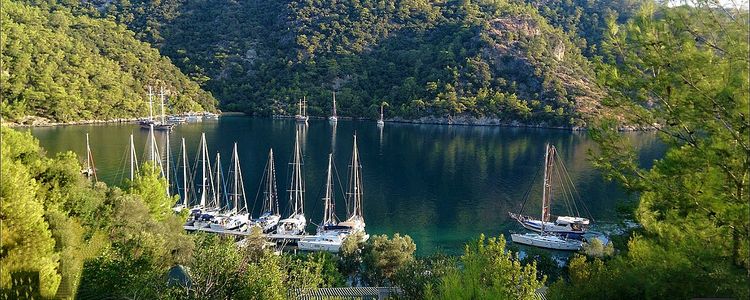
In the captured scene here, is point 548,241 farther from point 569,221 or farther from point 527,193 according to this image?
point 527,193

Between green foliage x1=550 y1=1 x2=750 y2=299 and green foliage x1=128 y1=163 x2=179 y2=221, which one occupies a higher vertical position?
green foliage x1=550 y1=1 x2=750 y2=299

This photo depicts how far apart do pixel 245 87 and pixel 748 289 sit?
10874cm

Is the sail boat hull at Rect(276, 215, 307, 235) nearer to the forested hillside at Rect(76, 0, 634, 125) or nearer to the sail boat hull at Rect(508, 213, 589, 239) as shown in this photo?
the sail boat hull at Rect(508, 213, 589, 239)

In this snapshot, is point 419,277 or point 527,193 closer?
point 419,277

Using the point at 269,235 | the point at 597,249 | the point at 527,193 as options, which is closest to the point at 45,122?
the point at 269,235

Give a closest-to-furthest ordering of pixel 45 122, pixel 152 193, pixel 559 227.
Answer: pixel 152 193 → pixel 559 227 → pixel 45 122

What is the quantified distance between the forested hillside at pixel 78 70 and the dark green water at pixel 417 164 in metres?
6.59

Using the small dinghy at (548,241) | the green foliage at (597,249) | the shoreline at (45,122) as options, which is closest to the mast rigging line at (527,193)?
the small dinghy at (548,241)

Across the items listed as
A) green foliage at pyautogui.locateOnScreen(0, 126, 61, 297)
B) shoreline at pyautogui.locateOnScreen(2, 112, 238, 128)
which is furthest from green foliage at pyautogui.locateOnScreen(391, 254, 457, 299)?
shoreline at pyautogui.locateOnScreen(2, 112, 238, 128)

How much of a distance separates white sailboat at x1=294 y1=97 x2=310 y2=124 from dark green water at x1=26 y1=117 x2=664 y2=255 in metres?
5.50

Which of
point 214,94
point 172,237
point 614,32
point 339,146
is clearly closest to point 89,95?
point 214,94

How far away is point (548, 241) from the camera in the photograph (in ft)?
95.5

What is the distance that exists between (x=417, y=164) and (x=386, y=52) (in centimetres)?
6676

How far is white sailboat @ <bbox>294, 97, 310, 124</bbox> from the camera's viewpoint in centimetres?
9121
